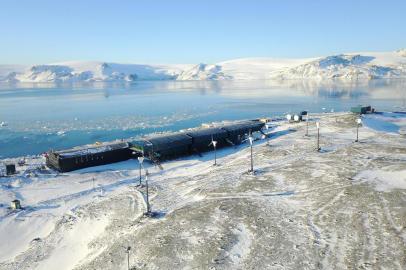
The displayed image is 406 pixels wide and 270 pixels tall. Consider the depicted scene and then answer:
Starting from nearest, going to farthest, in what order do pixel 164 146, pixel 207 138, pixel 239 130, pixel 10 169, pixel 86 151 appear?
pixel 10 169
pixel 86 151
pixel 164 146
pixel 207 138
pixel 239 130

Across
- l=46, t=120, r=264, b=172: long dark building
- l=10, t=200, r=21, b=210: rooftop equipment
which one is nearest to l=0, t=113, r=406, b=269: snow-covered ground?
l=10, t=200, r=21, b=210: rooftop equipment

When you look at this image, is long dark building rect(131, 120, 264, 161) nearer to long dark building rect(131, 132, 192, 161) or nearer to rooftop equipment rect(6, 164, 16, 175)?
long dark building rect(131, 132, 192, 161)

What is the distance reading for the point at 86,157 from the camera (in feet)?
160

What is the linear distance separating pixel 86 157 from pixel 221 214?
2462 centimetres

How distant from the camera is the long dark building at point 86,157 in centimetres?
4731

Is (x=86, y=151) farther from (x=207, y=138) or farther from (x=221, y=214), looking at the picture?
(x=221, y=214)

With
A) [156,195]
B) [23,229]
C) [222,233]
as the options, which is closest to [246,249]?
[222,233]

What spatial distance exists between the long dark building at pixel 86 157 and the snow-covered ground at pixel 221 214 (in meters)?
1.60

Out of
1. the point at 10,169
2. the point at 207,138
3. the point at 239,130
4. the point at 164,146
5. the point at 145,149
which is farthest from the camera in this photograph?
the point at 239,130

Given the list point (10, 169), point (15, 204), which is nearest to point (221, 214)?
point (15, 204)

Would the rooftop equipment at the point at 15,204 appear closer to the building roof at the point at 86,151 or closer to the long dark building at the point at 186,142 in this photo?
the building roof at the point at 86,151

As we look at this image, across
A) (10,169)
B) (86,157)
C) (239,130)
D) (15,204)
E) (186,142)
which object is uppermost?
(239,130)

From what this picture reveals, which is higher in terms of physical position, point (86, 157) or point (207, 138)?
point (207, 138)

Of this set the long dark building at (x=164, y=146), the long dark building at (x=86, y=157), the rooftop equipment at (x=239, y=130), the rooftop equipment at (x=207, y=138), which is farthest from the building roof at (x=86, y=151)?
the rooftop equipment at (x=239, y=130)
